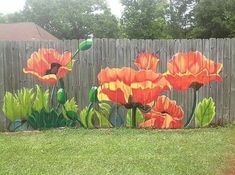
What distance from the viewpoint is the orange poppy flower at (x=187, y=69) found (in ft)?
33.1

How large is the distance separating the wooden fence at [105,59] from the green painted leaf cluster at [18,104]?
13 cm

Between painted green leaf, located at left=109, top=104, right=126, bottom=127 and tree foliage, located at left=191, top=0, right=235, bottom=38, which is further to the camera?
tree foliage, located at left=191, top=0, right=235, bottom=38

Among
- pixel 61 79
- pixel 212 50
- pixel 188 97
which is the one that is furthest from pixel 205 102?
pixel 61 79

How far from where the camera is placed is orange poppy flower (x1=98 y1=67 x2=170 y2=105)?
10.1m

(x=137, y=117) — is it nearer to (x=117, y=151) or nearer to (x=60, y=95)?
(x=60, y=95)

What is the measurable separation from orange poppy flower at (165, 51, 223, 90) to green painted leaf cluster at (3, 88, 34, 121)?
2.90m

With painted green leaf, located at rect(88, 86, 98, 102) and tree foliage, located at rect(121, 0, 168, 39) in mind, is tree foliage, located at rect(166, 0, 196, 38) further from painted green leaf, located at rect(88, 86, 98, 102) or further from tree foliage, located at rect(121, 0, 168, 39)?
painted green leaf, located at rect(88, 86, 98, 102)

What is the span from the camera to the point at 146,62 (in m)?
10.1

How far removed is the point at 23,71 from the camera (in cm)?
1017

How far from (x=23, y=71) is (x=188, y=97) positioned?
3.47 metres

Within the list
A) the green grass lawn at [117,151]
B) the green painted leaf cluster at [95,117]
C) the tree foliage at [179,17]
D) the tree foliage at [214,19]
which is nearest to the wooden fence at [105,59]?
the green painted leaf cluster at [95,117]

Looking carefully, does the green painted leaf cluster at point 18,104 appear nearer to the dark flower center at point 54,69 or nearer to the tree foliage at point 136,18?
the dark flower center at point 54,69

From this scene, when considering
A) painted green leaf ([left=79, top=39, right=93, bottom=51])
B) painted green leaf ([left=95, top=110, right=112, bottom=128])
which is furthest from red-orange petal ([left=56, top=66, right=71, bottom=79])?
painted green leaf ([left=95, top=110, right=112, bottom=128])

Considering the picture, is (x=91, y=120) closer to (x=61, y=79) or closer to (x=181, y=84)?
(x=61, y=79)
